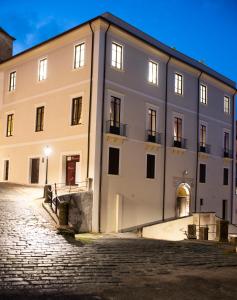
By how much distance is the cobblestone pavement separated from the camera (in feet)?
27.7

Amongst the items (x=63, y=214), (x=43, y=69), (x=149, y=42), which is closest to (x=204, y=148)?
(x=149, y=42)

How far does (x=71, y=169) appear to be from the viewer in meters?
24.8

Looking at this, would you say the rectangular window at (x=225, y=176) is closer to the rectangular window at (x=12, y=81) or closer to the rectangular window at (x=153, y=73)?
the rectangular window at (x=153, y=73)

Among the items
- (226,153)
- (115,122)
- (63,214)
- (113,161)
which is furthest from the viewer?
(226,153)

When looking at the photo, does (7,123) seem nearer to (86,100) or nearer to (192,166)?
(86,100)

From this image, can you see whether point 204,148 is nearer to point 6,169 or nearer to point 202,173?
point 202,173

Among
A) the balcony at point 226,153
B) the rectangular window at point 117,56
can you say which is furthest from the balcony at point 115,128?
the balcony at point 226,153

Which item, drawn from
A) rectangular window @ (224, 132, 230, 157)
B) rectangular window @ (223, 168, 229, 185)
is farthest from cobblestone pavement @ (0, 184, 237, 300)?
rectangular window @ (224, 132, 230, 157)

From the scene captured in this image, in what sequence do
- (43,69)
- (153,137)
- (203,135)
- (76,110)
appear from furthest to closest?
(203,135), (43,69), (153,137), (76,110)

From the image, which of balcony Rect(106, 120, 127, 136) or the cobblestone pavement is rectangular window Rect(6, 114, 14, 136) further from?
the cobblestone pavement

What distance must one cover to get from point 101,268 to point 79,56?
1702cm

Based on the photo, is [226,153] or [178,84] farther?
[226,153]

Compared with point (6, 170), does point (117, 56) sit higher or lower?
higher

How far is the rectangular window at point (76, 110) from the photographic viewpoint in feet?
80.1
